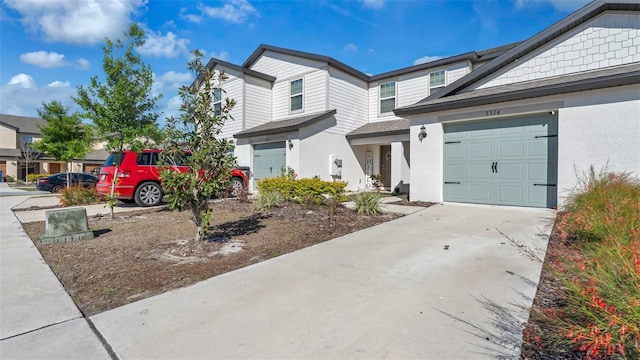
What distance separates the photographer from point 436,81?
14.1m

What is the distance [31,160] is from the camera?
34.3m

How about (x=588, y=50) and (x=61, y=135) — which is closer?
(x=588, y=50)

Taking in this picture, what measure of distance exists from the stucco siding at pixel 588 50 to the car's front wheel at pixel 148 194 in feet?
37.6

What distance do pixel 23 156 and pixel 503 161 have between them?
46581 millimetres

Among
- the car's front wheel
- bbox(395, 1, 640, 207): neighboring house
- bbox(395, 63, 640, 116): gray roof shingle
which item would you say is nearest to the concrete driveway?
bbox(395, 1, 640, 207): neighboring house

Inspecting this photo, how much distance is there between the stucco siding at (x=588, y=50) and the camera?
7574 mm

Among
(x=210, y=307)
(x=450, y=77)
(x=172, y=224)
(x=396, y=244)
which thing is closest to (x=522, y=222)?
(x=396, y=244)

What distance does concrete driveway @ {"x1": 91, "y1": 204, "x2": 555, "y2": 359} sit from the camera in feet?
7.93

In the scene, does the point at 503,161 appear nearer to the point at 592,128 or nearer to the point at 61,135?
the point at 592,128

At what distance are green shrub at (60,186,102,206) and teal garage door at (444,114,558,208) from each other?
1260 centimetres

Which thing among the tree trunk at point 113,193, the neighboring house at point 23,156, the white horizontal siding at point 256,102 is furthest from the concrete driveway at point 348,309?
the neighboring house at point 23,156

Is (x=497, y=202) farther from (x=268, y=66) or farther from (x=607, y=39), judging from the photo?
(x=268, y=66)

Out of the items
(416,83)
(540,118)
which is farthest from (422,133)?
(416,83)

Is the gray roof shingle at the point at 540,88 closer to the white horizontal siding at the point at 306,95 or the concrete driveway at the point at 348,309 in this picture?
the concrete driveway at the point at 348,309
